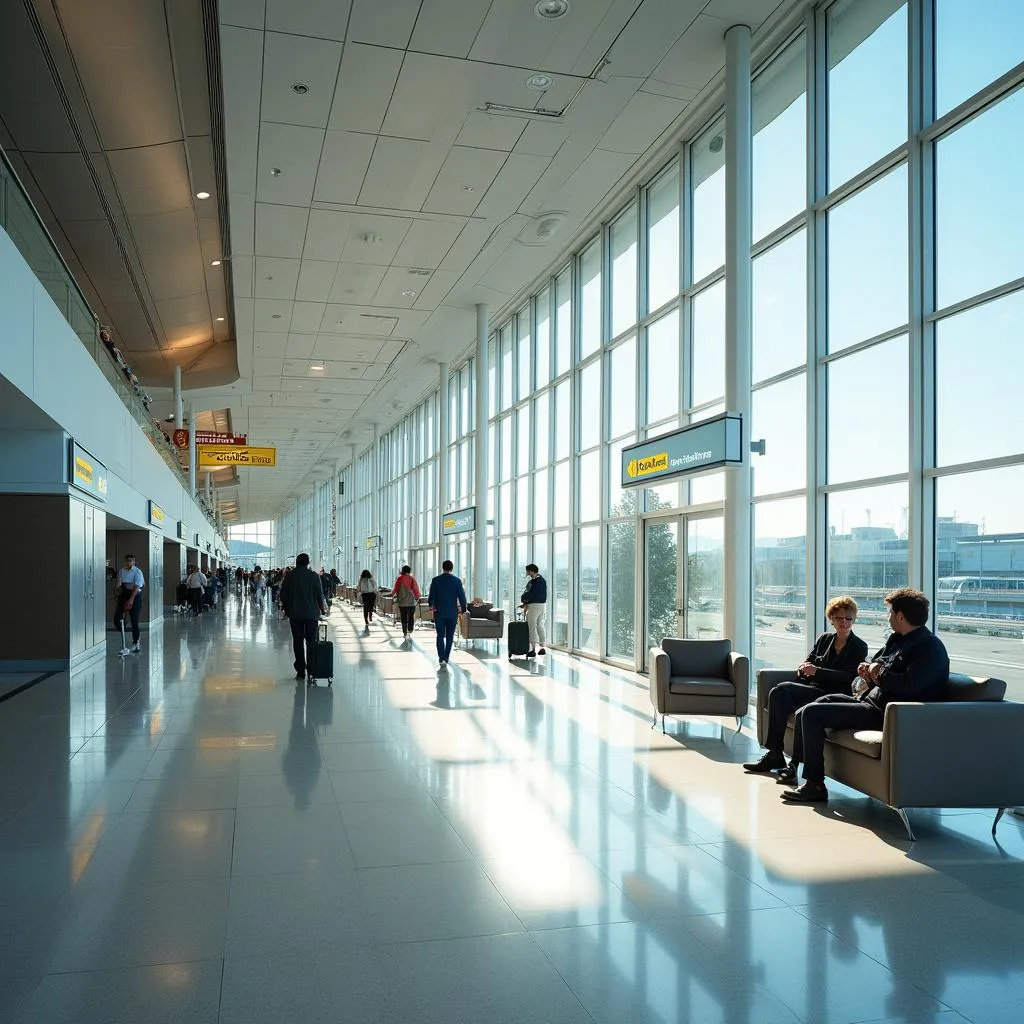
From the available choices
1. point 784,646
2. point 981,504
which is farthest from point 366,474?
point 981,504

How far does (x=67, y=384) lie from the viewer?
11.2 metres

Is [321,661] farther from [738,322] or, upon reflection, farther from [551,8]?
[551,8]

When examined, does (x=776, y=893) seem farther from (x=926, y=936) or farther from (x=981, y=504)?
(x=981, y=504)

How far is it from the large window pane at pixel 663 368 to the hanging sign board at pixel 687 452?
3.93ft

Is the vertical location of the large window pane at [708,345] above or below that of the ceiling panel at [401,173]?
below

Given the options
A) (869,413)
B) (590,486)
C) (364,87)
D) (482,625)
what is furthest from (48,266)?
(869,413)

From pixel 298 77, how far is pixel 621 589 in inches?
306

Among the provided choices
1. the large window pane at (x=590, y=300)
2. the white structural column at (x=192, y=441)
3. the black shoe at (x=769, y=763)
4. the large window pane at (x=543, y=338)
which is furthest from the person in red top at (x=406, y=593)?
the white structural column at (x=192, y=441)

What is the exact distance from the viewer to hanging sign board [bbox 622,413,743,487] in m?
8.33

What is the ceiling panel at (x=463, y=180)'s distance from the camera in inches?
422

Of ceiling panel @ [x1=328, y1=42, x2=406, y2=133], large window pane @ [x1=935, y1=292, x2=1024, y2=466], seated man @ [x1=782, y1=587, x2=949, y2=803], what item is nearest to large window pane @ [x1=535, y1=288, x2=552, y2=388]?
ceiling panel @ [x1=328, y1=42, x2=406, y2=133]

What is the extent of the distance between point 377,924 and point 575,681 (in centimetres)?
767

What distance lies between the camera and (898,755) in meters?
4.75

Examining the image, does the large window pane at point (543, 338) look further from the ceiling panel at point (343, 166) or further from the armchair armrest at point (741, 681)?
the armchair armrest at point (741, 681)
